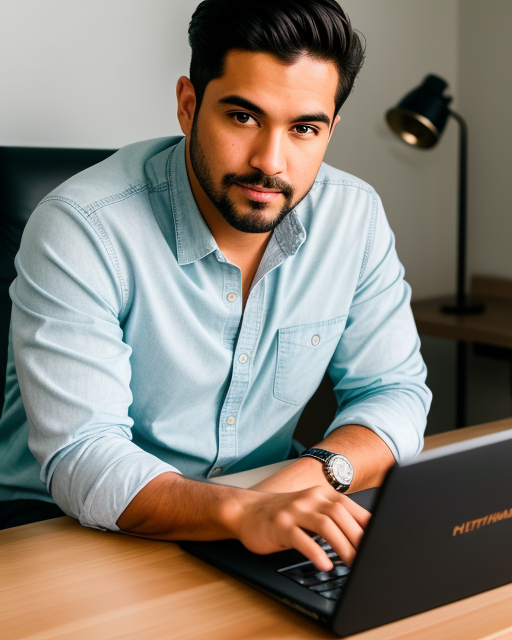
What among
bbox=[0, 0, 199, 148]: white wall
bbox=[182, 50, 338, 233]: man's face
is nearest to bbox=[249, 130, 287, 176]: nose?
bbox=[182, 50, 338, 233]: man's face

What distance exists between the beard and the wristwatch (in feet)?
1.16

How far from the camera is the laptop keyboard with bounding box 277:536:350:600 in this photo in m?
0.65

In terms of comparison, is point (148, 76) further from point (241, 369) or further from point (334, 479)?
point (334, 479)

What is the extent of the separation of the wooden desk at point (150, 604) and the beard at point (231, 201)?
50 cm

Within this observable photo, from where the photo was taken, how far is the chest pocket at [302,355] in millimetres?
1195

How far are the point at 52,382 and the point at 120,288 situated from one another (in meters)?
0.19

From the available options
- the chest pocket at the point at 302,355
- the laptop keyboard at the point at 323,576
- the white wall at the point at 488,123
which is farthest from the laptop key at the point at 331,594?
the white wall at the point at 488,123

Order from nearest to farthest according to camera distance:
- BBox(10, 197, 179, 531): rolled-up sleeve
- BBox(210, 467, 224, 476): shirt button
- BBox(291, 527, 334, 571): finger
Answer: BBox(291, 527, 334, 571): finger
BBox(10, 197, 179, 531): rolled-up sleeve
BBox(210, 467, 224, 476): shirt button

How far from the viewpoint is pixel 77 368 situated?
92 centimetres

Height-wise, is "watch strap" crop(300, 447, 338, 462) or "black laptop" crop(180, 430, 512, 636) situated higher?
"black laptop" crop(180, 430, 512, 636)

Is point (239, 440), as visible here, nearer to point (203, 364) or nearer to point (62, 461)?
point (203, 364)

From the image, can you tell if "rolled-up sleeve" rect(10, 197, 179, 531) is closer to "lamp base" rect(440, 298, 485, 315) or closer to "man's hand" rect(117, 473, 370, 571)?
"man's hand" rect(117, 473, 370, 571)

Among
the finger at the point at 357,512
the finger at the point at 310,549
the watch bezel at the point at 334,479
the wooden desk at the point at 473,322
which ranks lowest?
the wooden desk at the point at 473,322

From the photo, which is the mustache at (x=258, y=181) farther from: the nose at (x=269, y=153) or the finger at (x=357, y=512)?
the finger at (x=357, y=512)
